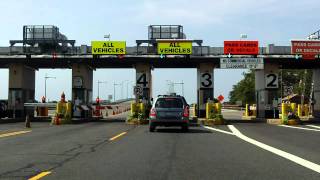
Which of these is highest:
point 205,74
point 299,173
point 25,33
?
point 25,33

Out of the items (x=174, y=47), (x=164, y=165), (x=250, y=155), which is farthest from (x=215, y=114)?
(x=164, y=165)

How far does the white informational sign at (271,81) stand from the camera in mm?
43219

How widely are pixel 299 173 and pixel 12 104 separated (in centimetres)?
3798

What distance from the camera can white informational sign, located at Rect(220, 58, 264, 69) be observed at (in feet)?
135

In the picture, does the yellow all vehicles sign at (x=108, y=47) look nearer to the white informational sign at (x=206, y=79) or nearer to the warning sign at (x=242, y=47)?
the white informational sign at (x=206, y=79)

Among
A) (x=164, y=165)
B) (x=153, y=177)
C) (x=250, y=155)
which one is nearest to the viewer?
(x=153, y=177)

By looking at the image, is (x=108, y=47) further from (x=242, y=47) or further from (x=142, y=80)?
(x=242, y=47)

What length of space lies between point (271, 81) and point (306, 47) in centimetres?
425

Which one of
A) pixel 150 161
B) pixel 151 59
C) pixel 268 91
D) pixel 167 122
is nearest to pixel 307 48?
pixel 268 91

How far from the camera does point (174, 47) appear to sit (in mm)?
41406

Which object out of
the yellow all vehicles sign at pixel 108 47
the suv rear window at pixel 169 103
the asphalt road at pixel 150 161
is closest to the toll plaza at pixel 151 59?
the yellow all vehicles sign at pixel 108 47

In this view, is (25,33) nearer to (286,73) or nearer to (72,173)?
(72,173)

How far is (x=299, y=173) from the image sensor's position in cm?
1032

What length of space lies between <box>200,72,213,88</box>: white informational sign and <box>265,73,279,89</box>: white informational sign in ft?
15.0
